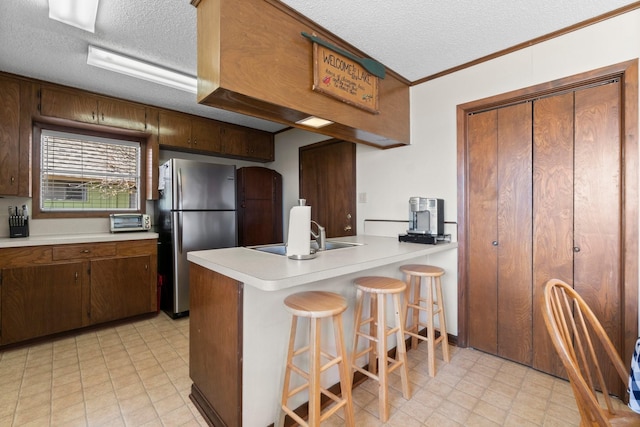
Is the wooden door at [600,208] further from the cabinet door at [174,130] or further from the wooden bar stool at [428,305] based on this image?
the cabinet door at [174,130]

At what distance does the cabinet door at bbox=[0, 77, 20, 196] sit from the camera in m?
2.54

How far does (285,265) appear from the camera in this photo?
1432 millimetres

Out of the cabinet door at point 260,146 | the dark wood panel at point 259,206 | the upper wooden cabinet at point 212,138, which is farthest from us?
the cabinet door at point 260,146

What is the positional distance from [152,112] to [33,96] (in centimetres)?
99

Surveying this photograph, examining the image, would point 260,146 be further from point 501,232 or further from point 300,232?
point 501,232

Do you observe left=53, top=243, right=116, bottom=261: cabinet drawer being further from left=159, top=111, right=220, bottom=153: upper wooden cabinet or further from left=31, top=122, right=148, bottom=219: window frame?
left=159, top=111, right=220, bottom=153: upper wooden cabinet

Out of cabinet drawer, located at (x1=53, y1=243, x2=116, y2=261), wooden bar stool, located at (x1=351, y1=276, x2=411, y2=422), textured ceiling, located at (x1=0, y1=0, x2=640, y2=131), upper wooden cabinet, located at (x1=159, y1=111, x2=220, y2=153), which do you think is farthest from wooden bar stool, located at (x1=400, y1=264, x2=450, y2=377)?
upper wooden cabinet, located at (x1=159, y1=111, x2=220, y2=153)

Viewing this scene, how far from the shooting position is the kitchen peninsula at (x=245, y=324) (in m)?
1.35

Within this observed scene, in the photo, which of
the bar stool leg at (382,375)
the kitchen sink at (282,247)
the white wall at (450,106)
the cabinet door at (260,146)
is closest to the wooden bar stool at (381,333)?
the bar stool leg at (382,375)

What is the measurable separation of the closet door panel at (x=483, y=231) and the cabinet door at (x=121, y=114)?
3.45 metres

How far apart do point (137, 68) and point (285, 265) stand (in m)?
2.14

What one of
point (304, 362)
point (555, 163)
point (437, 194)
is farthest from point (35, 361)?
point (555, 163)

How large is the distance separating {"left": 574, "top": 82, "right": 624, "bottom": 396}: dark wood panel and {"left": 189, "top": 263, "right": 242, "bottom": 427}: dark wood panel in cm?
226

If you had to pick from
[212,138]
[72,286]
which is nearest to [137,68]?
[212,138]
